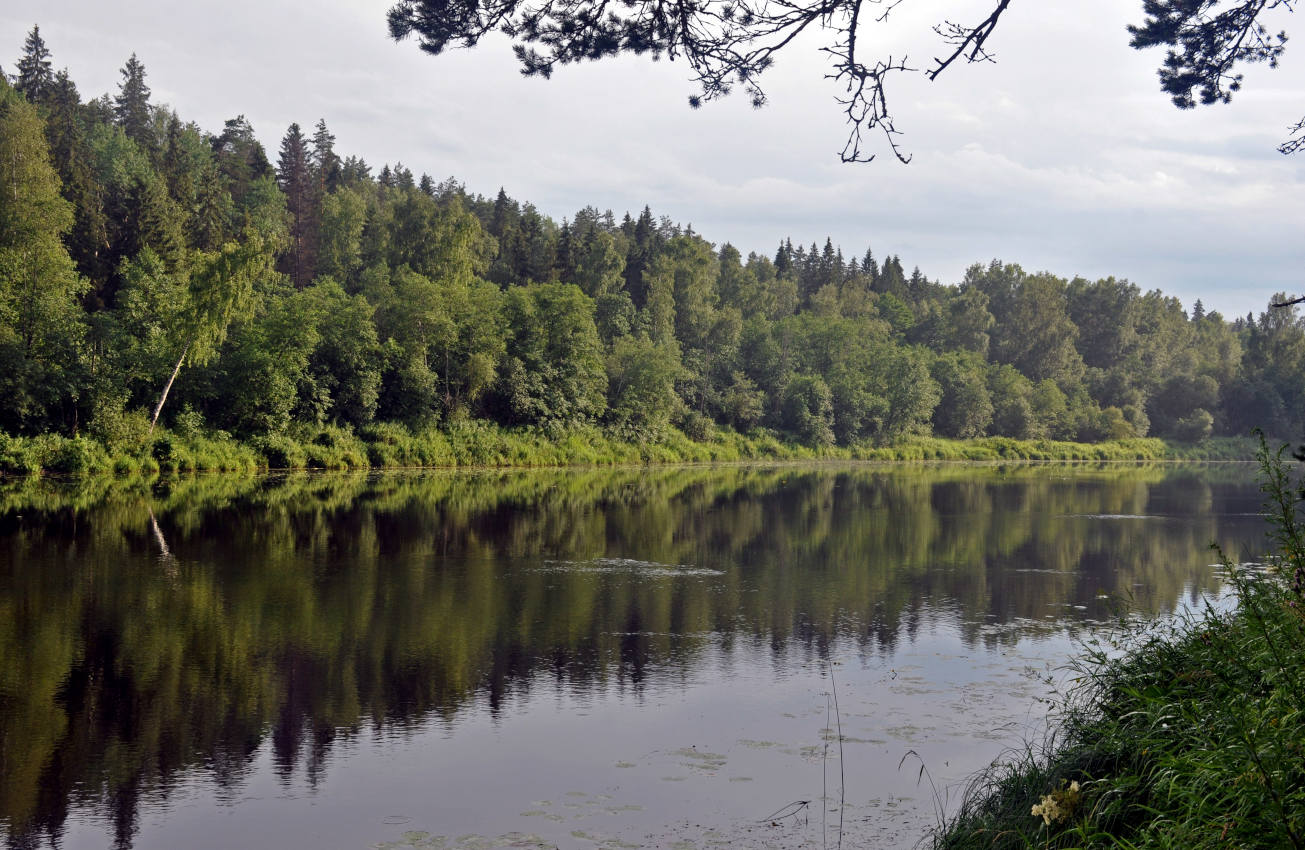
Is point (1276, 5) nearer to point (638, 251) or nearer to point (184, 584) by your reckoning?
point (184, 584)

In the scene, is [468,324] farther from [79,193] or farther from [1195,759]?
[1195,759]

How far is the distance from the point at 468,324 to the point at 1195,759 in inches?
2178

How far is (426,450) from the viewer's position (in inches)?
2056

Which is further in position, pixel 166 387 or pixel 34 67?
pixel 34 67

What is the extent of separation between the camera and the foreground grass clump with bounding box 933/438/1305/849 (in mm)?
4645

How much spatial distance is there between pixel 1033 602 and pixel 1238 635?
37.6ft

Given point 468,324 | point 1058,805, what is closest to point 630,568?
point 1058,805

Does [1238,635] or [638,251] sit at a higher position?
[638,251]

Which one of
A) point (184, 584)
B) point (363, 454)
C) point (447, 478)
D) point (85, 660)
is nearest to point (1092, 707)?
point (85, 660)

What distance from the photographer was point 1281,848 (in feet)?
14.2

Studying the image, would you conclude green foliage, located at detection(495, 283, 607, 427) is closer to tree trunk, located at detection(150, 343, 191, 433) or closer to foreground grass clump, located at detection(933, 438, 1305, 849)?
tree trunk, located at detection(150, 343, 191, 433)

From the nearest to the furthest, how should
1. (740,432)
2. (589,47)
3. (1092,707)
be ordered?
(589,47) → (1092,707) → (740,432)

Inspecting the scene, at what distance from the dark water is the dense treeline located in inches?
682

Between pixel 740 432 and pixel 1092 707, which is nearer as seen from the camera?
pixel 1092 707
